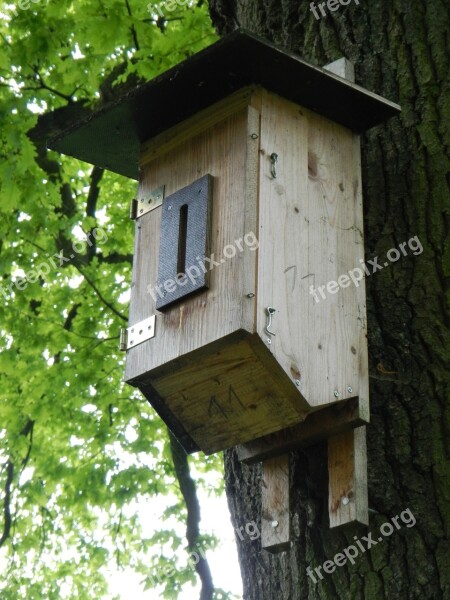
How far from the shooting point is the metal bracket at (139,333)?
2629mm

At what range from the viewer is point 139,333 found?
266 centimetres

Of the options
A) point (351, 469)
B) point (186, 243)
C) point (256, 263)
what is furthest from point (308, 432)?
point (186, 243)

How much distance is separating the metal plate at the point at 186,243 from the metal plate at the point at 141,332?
0.05 meters

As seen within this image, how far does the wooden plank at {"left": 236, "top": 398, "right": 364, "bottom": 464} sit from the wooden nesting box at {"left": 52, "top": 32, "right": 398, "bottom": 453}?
15mm

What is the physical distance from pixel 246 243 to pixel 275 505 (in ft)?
2.42

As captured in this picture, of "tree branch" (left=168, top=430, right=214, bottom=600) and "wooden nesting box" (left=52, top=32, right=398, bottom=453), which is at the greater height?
"tree branch" (left=168, top=430, right=214, bottom=600)

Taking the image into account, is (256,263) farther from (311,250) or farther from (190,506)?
(190,506)

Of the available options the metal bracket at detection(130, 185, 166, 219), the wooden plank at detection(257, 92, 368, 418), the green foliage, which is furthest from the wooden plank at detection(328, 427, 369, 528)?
the green foliage

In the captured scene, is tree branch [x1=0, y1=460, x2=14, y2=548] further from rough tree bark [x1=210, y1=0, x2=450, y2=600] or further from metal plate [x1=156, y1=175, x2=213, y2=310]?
metal plate [x1=156, y1=175, x2=213, y2=310]

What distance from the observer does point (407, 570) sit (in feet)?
7.88

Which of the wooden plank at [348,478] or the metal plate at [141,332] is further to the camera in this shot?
the metal plate at [141,332]

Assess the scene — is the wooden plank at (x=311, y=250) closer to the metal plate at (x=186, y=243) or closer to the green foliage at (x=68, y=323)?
the metal plate at (x=186, y=243)

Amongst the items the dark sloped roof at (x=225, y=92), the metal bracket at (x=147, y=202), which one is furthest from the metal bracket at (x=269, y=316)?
the dark sloped roof at (x=225, y=92)

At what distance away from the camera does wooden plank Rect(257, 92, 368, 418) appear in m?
2.51
